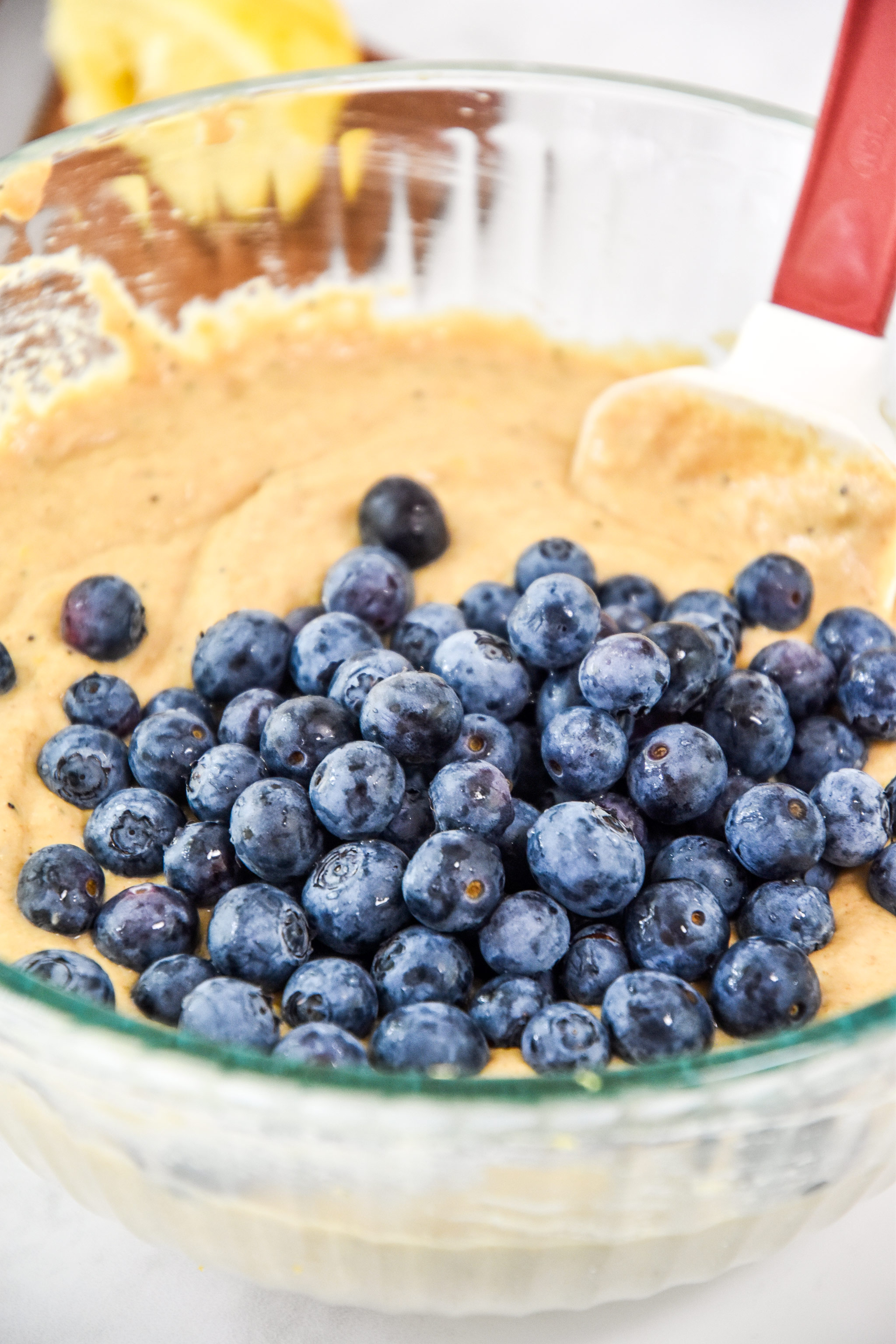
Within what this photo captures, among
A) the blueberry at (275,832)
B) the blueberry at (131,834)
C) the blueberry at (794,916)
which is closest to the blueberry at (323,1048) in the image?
the blueberry at (275,832)

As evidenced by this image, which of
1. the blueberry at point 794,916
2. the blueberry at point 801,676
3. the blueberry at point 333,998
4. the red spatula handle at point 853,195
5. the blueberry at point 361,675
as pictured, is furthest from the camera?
the red spatula handle at point 853,195

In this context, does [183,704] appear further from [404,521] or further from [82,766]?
[404,521]

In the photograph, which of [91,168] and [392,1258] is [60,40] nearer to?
[91,168]

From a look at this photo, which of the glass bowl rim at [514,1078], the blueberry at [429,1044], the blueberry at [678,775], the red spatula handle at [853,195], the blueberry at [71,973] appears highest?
the red spatula handle at [853,195]

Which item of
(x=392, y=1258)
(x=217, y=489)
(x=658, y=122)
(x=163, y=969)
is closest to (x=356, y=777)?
(x=163, y=969)

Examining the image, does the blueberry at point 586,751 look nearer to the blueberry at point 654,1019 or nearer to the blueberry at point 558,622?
the blueberry at point 558,622
